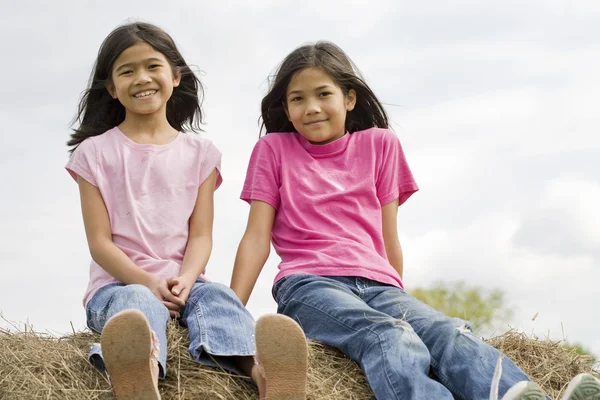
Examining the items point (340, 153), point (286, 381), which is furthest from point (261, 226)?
point (286, 381)

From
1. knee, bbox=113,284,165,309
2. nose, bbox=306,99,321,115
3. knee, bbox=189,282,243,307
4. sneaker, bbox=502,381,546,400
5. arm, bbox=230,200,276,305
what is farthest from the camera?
nose, bbox=306,99,321,115

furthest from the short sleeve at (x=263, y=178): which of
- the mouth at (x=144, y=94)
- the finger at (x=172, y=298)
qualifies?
the finger at (x=172, y=298)

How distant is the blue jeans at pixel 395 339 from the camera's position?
3.47 m

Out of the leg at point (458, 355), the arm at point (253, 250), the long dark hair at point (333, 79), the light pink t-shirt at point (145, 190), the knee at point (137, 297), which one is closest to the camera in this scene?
the knee at point (137, 297)

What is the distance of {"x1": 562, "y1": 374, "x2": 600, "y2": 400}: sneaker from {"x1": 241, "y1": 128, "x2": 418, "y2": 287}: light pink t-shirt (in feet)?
3.63

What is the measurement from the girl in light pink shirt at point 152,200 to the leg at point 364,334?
0.35 m

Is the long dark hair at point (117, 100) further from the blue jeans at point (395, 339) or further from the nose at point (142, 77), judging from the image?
the blue jeans at point (395, 339)

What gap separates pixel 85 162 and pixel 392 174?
1591 mm

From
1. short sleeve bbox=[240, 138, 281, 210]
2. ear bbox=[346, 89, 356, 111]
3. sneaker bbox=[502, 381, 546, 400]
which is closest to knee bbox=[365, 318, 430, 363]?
sneaker bbox=[502, 381, 546, 400]

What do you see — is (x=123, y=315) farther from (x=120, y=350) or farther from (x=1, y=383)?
(x=1, y=383)

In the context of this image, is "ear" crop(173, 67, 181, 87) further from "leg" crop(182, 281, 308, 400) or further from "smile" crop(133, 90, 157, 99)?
"leg" crop(182, 281, 308, 400)

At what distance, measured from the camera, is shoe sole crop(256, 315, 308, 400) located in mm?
3033

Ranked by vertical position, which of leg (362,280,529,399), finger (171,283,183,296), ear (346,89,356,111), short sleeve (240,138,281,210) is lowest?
leg (362,280,529,399)

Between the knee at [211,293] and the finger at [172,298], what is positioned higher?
the knee at [211,293]
